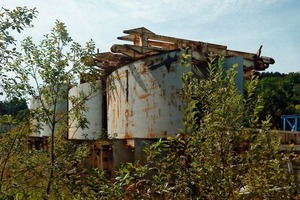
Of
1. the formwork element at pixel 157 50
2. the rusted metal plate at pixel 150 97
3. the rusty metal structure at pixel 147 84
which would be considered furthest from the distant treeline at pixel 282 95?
the rusted metal plate at pixel 150 97

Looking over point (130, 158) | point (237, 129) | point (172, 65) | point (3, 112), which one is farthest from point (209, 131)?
point (172, 65)

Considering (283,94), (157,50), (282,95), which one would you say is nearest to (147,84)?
(157,50)

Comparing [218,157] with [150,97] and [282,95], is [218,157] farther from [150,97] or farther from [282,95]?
[282,95]

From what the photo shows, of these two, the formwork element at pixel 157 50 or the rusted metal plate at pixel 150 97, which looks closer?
the rusted metal plate at pixel 150 97

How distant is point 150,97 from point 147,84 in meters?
0.29

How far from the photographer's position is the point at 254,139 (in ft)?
10.0

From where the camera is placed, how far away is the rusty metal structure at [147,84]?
7.97 meters

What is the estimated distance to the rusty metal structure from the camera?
7.97 metres

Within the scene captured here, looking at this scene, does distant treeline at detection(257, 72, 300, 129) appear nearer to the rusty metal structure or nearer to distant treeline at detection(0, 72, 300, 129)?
distant treeline at detection(0, 72, 300, 129)

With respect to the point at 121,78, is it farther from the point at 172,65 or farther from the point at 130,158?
the point at 130,158

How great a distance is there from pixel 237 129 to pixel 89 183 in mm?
1157

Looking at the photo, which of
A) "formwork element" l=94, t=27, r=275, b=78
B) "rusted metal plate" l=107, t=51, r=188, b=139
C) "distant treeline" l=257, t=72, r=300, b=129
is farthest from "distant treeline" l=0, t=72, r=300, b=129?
"rusted metal plate" l=107, t=51, r=188, b=139

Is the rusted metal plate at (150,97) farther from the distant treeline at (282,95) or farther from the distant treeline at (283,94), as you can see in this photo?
the distant treeline at (283,94)

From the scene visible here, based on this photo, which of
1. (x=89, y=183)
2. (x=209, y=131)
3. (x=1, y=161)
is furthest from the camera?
(x=1, y=161)
